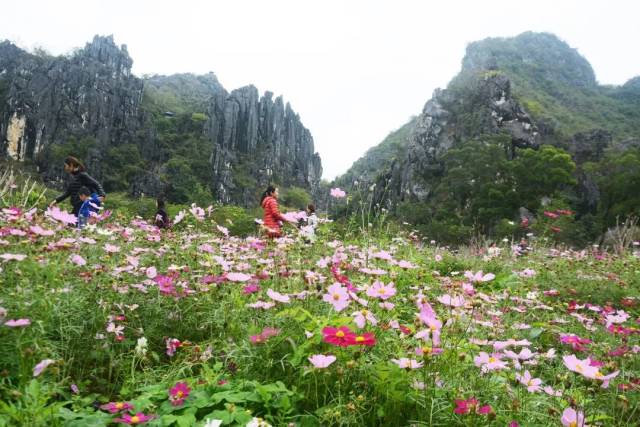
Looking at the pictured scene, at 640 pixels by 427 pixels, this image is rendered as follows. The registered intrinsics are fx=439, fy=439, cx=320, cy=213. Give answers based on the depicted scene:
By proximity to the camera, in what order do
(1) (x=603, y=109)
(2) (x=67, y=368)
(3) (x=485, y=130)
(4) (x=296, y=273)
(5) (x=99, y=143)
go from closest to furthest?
(2) (x=67, y=368) → (4) (x=296, y=273) → (3) (x=485, y=130) → (5) (x=99, y=143) → (1) (x=603, y=109)

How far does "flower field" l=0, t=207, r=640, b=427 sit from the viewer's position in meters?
1.22

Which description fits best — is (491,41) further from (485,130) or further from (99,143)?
(99,143)

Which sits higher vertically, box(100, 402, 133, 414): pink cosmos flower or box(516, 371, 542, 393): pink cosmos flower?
box(516, 371, 542, 393): pink cosmos flower

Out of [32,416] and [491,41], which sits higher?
[491,41]

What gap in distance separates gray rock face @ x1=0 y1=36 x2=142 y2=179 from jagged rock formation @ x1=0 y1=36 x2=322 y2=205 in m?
0.10

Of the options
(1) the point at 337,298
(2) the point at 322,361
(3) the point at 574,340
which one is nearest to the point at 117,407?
(2) the point at 322,361

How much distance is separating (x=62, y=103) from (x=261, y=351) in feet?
182

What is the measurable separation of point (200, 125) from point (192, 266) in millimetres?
62492

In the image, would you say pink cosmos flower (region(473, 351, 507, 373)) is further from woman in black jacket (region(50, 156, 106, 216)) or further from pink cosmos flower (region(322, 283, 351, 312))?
woman in black jacket (region(50, 156, 106, 216))

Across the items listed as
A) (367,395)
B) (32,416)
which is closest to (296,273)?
(367,395)

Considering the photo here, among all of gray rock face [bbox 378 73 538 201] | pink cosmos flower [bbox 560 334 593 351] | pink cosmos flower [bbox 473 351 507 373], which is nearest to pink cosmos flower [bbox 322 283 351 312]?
pink cosmos flower [bbox 473 351 507 373]

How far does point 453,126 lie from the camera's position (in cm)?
3878

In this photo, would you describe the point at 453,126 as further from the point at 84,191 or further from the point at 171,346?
the point at 171,346

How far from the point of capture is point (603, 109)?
5581 cm
